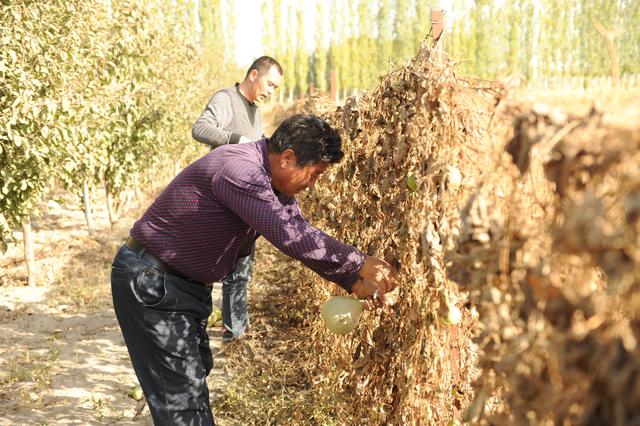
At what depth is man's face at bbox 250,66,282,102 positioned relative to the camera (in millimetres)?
4574

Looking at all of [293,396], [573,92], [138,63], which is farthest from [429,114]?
[138,63]

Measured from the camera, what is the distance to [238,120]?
4688mm

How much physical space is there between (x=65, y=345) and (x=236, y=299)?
171 cm

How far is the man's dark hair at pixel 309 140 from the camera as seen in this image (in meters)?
2.36

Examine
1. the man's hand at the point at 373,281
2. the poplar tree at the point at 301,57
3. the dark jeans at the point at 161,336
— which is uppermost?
the man's hand at the point at 373,281

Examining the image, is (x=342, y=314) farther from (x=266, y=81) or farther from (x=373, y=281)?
(x=266, y=81)

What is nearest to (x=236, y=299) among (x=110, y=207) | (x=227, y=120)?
(x=227, y=120)

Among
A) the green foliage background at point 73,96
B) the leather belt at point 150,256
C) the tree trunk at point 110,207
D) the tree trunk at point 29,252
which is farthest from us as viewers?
the tree trunk at point 110,207

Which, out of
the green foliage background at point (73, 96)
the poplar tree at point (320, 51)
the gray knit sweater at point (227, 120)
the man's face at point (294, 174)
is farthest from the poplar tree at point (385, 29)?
the man's face at point (294, 174)

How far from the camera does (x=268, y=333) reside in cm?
511

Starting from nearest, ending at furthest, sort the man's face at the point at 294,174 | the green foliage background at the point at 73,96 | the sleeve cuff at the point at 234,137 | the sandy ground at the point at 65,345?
1. the man's face at the point at 294,174
2. the sandy ground at the point at 65,345
3. the sleeve cuff at the point at 234,137
4. the green foliage background at the point at 73,96

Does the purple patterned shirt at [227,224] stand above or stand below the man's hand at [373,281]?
above

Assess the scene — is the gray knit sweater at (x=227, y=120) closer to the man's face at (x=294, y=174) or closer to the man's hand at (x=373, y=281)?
the man's face at (x=294, y=174)

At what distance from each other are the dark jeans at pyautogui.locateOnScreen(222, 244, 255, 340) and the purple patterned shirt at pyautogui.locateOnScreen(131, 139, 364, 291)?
6.56 ft
